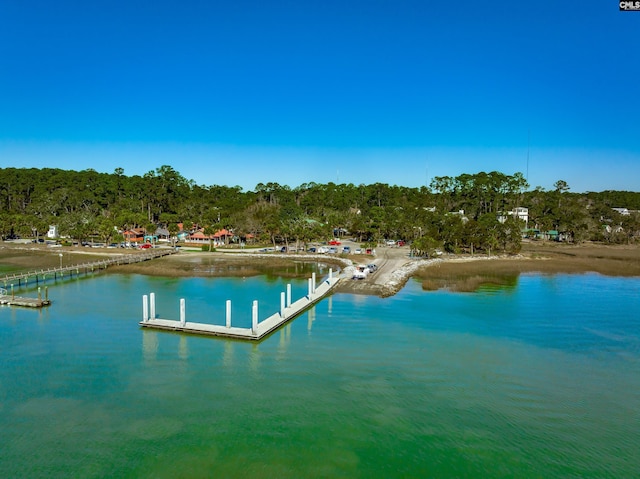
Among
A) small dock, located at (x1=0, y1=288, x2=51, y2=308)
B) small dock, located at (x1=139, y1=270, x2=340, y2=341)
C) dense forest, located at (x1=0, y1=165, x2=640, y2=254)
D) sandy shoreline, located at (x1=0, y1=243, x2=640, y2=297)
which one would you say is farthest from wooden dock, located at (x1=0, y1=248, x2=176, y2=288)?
small dock, located at (x1=139, y1=270, x2=340, y2=341)

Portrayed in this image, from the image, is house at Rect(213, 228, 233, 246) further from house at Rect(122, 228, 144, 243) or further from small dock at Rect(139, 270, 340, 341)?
small dock at Rect(139, 270, 340, 341)

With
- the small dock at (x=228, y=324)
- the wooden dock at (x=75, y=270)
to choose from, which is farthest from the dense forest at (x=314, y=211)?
the small dock at (x=228, y=324)

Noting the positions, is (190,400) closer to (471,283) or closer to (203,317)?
(203,317)

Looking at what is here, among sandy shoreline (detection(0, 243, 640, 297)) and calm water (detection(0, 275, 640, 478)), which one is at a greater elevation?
sandy shoreline (detection(0, 243, 640, 297))

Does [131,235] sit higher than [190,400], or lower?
higher

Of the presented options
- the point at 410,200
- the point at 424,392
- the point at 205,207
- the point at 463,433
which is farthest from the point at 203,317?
the point at 410,200

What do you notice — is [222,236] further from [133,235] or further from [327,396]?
[327,396]
